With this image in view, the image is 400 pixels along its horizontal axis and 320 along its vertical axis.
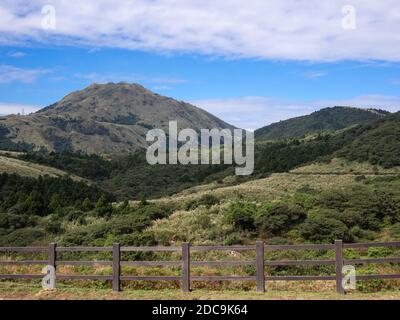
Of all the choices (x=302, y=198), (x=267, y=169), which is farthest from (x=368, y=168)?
(x=302, y=198)

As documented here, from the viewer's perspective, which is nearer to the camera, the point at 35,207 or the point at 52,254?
the point at 52,254

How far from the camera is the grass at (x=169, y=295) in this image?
36.5 ft

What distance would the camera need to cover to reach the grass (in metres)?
11.1

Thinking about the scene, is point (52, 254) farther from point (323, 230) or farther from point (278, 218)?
point (278, 218)

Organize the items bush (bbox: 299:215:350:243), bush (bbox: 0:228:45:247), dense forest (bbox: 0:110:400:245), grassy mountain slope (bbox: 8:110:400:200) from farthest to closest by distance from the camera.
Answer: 1. grassy mountain slope (bbox: 8:110:400:200)
2. bush (bbox: 0:228:45:247)
3. dense forest (bbox: 0:110:400:245)
4. bush (bbox: 299:215:350:243)

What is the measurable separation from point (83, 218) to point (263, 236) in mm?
20008

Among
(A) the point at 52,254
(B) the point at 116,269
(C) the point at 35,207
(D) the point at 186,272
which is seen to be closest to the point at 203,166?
(C) the point at 35,207

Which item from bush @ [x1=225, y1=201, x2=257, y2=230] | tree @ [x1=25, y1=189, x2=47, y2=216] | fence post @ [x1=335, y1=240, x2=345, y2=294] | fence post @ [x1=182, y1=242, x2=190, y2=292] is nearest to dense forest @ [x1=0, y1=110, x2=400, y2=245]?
bush @ [x1=225, y1=201, x2=257, y2=230]

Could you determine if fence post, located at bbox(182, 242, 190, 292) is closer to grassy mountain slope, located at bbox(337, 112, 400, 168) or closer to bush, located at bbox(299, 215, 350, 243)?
bush, located at bbox(299, 215, 350, 243)

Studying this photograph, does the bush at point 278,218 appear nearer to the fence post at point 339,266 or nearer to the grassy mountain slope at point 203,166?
the fence post at point 339,266

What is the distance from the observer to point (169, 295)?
11.6 metres

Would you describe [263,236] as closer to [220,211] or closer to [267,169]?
[220,211]

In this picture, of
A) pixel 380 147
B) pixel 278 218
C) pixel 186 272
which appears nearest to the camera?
pixel 186 272

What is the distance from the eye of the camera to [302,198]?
139 ft
